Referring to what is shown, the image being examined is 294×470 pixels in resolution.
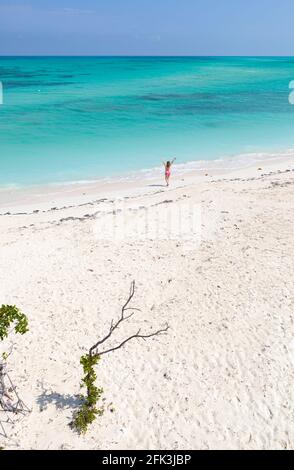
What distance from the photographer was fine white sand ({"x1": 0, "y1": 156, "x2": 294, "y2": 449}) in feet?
23.4

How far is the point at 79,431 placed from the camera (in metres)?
7.02

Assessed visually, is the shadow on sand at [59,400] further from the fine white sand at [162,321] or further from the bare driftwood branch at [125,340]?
the bare driftwood branch at [125,340]

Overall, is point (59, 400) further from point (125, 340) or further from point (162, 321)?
point (162, 321)

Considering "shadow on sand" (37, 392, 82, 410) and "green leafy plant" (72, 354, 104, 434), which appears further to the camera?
"shadow on sand" (37, 392, 82, 410)

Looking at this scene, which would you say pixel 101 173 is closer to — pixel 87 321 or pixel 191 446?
pixel 87 321

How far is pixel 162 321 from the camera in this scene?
9703 mm

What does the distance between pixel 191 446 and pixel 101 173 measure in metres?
19.5

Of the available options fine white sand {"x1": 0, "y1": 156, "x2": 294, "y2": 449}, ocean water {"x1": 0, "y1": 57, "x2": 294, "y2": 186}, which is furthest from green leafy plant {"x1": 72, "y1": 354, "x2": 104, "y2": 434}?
ocean water {"x1": 0, "y1": 57, "x2": 294, "y2": 186}

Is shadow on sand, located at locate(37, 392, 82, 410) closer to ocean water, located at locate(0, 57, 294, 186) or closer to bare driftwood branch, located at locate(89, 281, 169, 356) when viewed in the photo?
bare driftwood branch, located at locate(89, 281, 169, 356)

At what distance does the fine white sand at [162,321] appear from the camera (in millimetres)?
7137

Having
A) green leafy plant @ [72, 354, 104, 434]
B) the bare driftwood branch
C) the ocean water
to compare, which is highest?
the ocean water

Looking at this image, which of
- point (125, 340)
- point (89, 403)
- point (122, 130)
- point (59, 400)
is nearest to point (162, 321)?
point (125, 340)

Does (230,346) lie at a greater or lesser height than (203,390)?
greater
